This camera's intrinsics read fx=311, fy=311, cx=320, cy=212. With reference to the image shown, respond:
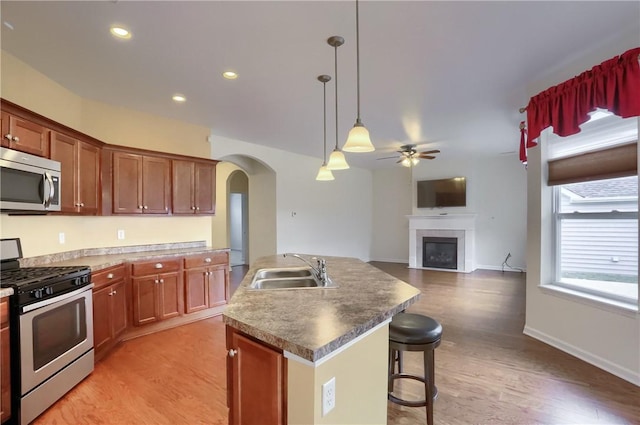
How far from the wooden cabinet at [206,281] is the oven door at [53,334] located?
125cm

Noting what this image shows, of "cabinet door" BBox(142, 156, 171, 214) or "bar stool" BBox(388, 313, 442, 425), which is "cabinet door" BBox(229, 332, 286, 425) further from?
"cabinet door" BBox(142, 156, 171, 214)

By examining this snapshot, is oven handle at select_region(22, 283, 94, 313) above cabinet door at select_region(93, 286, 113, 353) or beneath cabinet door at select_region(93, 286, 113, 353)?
above

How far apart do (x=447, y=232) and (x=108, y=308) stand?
23.1 feet

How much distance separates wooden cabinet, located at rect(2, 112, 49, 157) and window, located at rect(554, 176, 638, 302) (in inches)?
191

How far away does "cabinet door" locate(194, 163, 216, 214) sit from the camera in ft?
13.9

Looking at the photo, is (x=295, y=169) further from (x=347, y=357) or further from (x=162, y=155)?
(x=347, y=357)

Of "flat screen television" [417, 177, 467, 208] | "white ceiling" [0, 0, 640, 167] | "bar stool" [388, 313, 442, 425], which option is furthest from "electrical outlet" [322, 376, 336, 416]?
"flat screen television" [417, 177, 467, 208]

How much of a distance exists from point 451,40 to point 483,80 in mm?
961

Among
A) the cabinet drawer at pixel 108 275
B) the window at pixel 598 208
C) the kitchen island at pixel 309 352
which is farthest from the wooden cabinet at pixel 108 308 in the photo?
the window at pixel 598 208

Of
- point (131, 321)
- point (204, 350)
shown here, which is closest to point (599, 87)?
point (204, 350)

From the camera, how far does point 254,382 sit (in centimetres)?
136

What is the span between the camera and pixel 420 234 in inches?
316

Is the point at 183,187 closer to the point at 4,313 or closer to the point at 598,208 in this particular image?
the point at 4,313

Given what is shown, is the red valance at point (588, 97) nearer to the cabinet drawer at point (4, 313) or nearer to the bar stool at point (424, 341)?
the bar stool at point (424, 341)
